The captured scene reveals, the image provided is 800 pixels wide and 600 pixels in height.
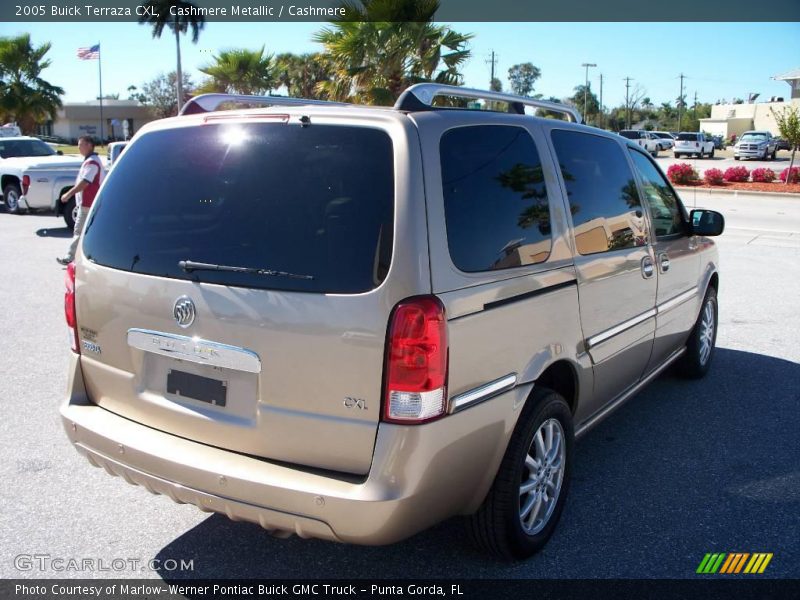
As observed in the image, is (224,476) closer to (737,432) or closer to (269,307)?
(269,307)

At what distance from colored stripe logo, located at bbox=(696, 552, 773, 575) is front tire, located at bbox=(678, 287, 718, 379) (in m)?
2.55

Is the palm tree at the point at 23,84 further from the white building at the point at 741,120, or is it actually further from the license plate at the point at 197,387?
the white building at the point at 741,120

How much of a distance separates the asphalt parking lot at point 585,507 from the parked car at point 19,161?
11.4 m

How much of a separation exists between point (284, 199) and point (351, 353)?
0.67m

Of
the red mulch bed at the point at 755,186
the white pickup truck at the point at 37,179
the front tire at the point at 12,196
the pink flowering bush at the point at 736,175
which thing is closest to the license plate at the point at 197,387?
the white pickup truck at the point at 37,179

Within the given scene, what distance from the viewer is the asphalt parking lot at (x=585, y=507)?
3.35 metres

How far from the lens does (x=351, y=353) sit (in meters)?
2.69

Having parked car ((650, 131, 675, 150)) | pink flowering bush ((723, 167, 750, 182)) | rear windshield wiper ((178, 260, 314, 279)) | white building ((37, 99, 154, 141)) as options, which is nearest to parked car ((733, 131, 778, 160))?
parked car ((650, 131, 675, 150))

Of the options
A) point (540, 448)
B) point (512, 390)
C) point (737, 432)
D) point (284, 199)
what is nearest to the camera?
point (284, 199)

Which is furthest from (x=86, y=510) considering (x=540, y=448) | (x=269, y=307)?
(x=540, y=448)

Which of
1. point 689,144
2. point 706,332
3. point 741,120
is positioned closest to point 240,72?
point 706,332

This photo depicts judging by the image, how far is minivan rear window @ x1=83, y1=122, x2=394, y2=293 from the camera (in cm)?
276

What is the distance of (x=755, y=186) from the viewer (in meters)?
26.8

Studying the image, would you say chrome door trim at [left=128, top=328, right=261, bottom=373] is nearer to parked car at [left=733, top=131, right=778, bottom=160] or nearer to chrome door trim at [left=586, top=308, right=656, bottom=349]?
chrome door trim at [left=586, top=308, right=656, bottom=349]
